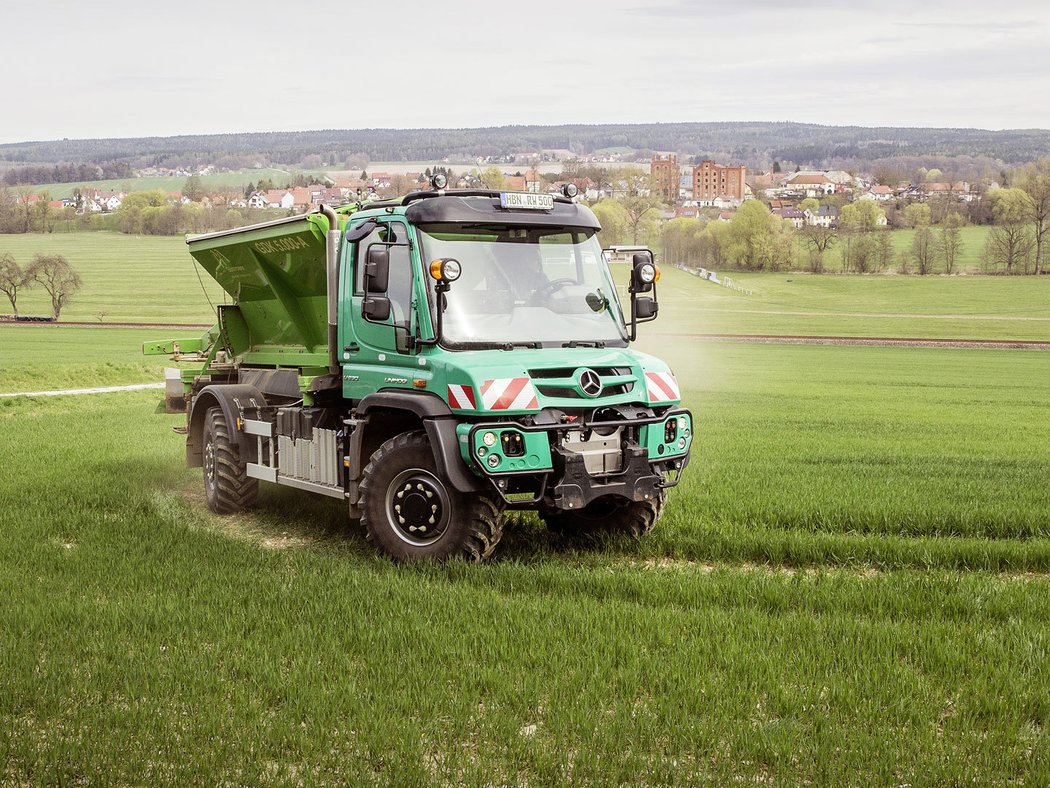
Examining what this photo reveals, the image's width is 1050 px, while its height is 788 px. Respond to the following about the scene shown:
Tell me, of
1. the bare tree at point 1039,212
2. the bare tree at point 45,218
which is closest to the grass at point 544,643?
the bare tree at point 1039,212

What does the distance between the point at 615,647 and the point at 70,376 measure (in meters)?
29.6

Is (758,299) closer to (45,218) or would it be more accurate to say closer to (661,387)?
(45,218)

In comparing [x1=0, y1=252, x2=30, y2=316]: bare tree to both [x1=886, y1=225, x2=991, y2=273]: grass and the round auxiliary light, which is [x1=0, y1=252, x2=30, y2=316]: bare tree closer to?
the round auxiliary light

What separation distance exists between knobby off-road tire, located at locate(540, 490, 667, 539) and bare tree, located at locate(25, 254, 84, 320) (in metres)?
64.4

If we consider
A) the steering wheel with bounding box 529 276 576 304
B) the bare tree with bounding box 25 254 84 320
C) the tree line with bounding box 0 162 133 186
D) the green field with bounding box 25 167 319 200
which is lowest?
the bare tree with bounding box 25 254 84 320

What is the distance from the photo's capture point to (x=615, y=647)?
7.39m

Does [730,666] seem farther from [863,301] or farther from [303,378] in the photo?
[863,301]

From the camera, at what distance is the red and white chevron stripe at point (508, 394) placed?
9.52 m

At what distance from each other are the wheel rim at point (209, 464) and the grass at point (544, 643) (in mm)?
525

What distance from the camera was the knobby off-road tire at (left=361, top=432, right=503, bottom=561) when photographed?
976 centimetres

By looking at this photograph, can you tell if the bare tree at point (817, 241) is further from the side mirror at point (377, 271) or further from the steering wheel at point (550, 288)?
the side mirror at point (377, 271)

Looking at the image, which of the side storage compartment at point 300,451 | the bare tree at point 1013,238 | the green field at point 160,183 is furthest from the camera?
the green field at point 160,183

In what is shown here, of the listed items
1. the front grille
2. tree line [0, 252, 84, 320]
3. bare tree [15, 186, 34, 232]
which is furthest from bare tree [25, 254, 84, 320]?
the front grille

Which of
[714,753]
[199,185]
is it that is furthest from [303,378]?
[199,185]
